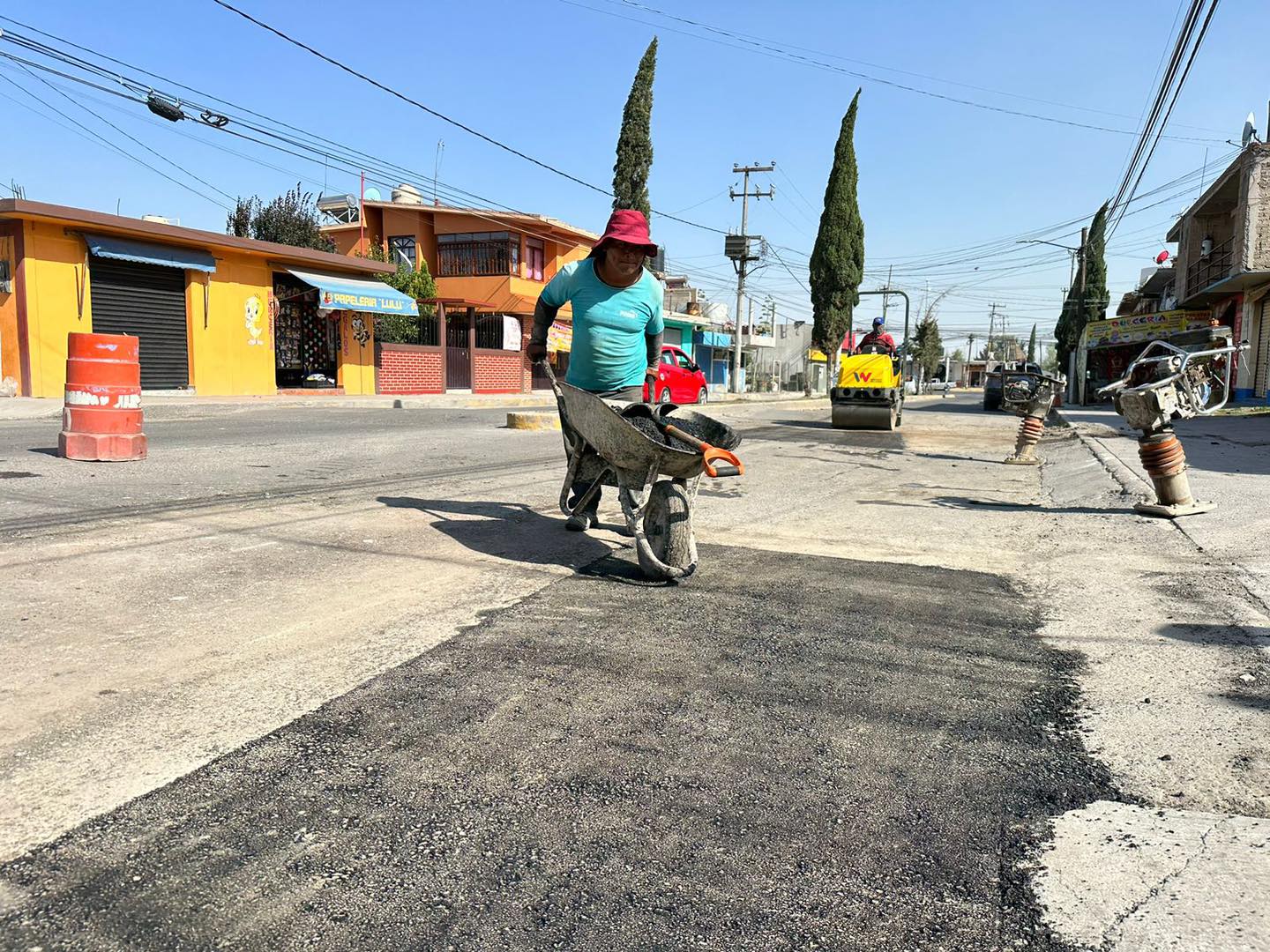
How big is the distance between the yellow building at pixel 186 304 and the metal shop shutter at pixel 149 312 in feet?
0.07

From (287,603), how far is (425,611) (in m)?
0.64

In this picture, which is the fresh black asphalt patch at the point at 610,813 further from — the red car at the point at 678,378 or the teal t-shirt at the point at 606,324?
the red car at the point at 678,378

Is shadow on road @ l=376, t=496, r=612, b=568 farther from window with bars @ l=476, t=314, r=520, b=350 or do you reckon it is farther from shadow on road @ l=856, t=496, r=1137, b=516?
window with bars @ l=476, t=314, r=520, b=350

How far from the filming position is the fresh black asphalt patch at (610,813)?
1.77 metres

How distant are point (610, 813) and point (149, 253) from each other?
73.9ft

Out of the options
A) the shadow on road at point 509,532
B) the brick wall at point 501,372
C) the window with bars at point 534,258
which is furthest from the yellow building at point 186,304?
the shadow on road at point 509,532

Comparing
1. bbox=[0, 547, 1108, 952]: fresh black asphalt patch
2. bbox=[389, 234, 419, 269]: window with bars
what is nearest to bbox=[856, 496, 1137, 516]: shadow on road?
bbox=[0, 547, 1108, 952]: fresh black asphalt patch

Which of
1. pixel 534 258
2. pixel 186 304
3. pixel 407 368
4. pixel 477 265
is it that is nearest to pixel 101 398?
pixel 186 304

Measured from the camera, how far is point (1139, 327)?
3847 cm

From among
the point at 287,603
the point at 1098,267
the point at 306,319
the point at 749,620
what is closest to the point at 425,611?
the point at 287,603

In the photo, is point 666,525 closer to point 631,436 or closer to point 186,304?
A: point 631,436

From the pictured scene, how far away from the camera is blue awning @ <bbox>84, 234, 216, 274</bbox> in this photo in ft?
64.6

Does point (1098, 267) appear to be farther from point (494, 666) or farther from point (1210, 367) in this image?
point (494, 666)

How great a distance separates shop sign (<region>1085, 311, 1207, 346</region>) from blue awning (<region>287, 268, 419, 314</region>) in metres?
27.5
